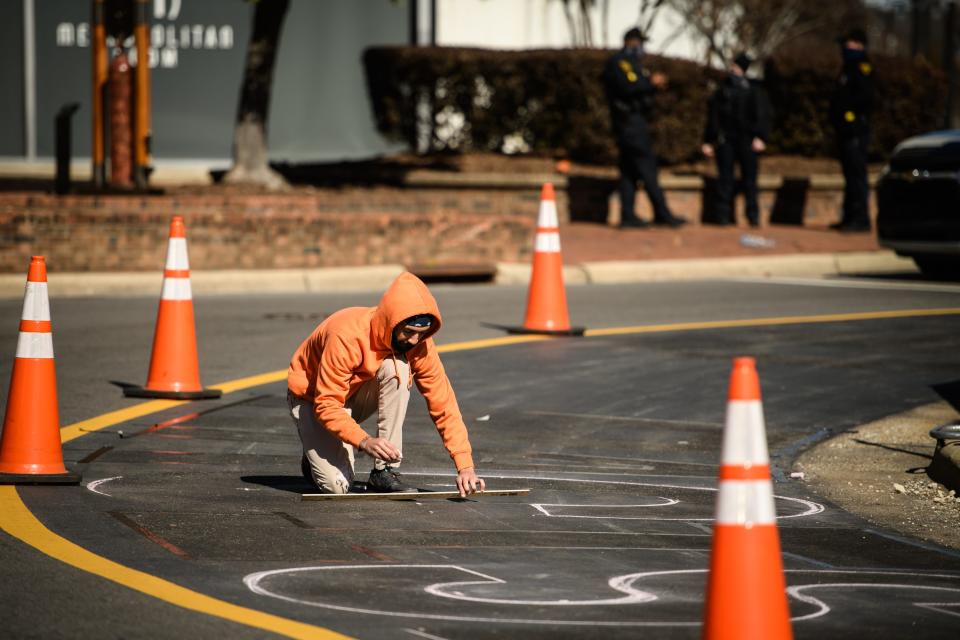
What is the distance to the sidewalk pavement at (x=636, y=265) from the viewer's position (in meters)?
14.6


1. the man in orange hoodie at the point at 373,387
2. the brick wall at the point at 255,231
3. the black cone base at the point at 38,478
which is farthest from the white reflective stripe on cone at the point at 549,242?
the black cone base at the point at 38,478

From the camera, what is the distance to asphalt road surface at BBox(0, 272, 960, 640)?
16.4 feet

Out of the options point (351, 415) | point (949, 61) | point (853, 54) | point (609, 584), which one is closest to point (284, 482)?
point (351, 415)

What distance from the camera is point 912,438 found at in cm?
868

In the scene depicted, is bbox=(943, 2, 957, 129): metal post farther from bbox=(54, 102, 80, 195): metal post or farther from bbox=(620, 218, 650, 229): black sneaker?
bbox=(54, 102, 80, 195): metal post

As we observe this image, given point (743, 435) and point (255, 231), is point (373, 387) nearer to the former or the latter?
point (743, 435)

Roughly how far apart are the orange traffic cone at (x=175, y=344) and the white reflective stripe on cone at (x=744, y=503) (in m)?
5.44

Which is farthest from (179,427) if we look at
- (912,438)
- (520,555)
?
(912,438)

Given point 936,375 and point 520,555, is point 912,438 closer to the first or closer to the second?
point 936,375

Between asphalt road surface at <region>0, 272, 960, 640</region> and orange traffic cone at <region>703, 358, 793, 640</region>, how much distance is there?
2.24 ft

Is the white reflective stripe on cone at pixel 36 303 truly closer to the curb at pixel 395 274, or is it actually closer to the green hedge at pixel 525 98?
the curb at pixel 395 274

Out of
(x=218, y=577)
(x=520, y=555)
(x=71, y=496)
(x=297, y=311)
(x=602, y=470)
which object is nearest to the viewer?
(x=218, y=577)

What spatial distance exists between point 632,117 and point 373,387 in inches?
462

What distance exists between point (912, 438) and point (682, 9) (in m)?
18.2
